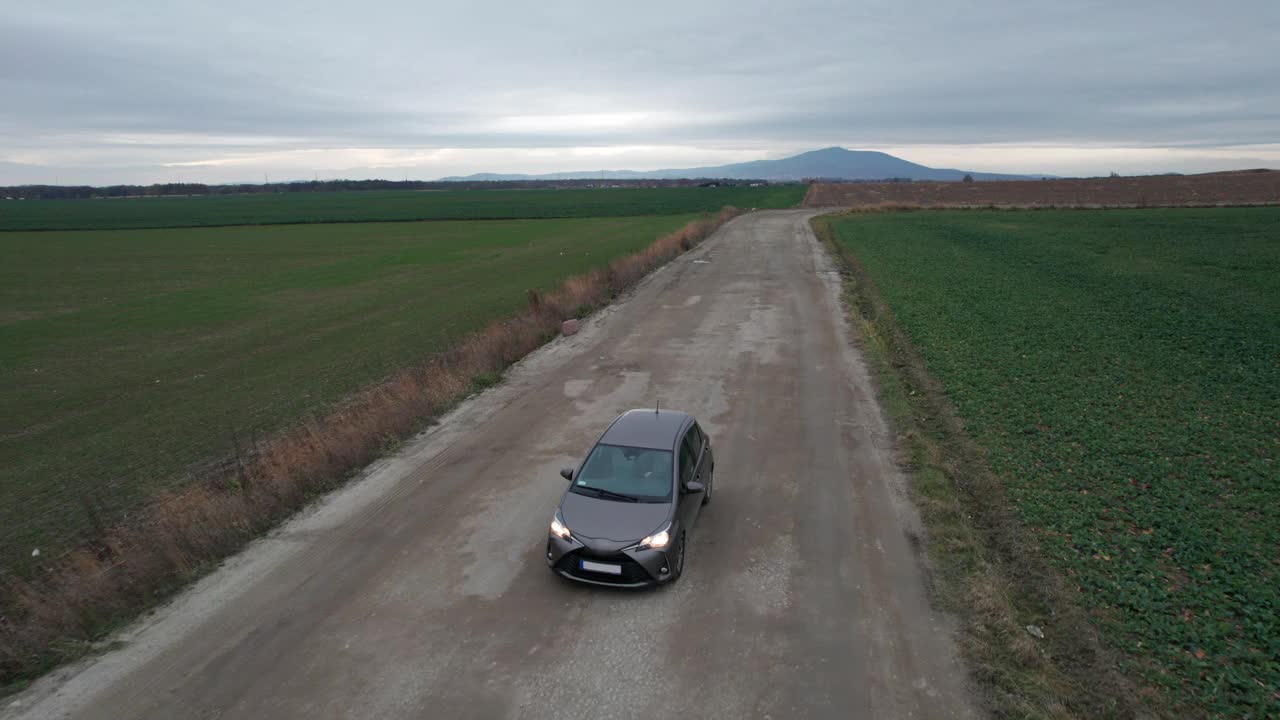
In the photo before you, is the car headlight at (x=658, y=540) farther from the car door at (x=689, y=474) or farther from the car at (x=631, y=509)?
→ the car door at (x=689, y=474)

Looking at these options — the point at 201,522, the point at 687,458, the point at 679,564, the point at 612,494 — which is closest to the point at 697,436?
the point at 687,458

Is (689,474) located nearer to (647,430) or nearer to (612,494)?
(647,430)

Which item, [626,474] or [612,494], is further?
[626,474]

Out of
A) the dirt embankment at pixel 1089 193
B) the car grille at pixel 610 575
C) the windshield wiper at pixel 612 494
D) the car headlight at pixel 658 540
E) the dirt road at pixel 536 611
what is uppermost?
the dirt embankment at pixel 1089 193

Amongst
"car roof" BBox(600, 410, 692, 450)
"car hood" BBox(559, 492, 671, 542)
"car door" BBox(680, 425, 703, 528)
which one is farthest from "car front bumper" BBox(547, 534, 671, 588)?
"car roof" BBox(600, 410, 692, 450)

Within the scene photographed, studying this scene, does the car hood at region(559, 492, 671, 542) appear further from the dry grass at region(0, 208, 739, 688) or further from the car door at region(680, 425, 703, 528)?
the dry grass at region(0, 208, 739, 688)

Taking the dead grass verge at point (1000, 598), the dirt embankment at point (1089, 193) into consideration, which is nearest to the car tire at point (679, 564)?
the dead grass verge at point (1000, 598)
